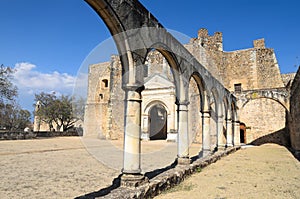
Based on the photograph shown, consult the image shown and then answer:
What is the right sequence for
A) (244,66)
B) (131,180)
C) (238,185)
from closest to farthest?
(131,180), (238,185), (244,66)

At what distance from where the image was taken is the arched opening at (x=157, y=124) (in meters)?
21.4

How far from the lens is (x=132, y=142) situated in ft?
11.6

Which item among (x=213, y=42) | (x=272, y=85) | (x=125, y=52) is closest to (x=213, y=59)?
(x=213, y=42)

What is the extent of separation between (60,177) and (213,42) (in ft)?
62.3

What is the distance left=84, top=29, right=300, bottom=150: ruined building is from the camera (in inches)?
627

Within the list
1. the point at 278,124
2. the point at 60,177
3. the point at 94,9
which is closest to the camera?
the point at 94,9

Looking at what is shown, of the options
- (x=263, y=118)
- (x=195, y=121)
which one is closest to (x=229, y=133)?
(x=195, y=121)

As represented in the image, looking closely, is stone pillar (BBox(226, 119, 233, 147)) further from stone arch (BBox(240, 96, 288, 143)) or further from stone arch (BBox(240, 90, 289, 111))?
stone arch (BBox(240, 96, 288, 143))

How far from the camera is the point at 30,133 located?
19.5 metres

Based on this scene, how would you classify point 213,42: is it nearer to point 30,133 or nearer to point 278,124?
point 278,124

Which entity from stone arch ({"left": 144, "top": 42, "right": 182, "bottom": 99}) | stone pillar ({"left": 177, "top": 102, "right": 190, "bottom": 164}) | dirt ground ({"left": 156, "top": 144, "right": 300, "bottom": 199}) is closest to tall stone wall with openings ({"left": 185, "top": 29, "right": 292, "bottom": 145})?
dirt ground ({"left": 156, "top": 144, "right": 300, "bottom": 199})

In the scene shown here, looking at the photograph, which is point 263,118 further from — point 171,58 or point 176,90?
point 171,58

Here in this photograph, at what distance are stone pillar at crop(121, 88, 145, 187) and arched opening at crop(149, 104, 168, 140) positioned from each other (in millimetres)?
A: 17573

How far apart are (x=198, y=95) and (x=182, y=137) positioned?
1154cm
